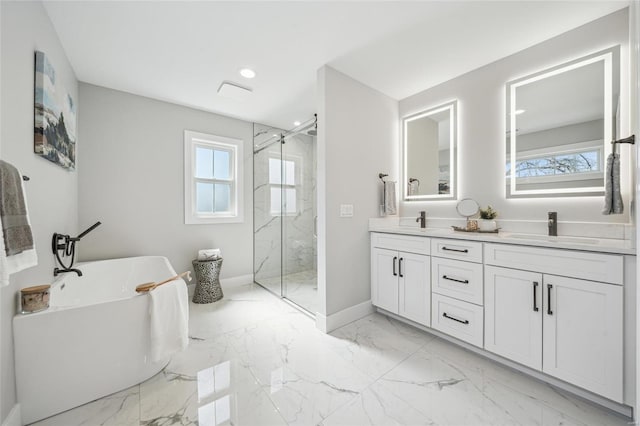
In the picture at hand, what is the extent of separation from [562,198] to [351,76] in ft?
6.67

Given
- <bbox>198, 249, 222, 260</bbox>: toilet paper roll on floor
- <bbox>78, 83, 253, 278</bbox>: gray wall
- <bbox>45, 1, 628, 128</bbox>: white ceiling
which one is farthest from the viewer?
<bbox>198, 249, 222, 260</bbox>: toilet paper roll on floor

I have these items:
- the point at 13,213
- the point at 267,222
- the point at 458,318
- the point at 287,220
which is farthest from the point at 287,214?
the point at 13,213

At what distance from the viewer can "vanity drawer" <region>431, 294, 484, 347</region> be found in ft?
5.74

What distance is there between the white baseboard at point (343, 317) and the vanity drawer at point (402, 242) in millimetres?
634

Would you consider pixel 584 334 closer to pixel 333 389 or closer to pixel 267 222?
pixel 333 389

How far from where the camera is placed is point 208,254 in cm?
303

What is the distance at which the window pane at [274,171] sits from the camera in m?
3.25

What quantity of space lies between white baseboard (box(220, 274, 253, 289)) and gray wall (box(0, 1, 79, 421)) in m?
1.79

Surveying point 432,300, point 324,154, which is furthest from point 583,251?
point 324,154

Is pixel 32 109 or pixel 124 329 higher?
pixel 32 109

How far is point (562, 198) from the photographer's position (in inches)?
72.0

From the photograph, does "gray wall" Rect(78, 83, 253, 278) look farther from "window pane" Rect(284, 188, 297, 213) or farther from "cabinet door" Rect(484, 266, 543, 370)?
"cabinet door" Rect(484, 266, 543, 370)

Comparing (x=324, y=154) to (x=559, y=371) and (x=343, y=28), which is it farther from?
(x=559, y=371)

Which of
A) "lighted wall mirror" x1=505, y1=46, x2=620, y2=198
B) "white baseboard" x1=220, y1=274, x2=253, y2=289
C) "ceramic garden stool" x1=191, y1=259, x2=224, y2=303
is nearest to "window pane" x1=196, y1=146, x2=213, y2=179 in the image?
"ceramic garden stool" x1=191, y1=259, x2=224, y2=303
